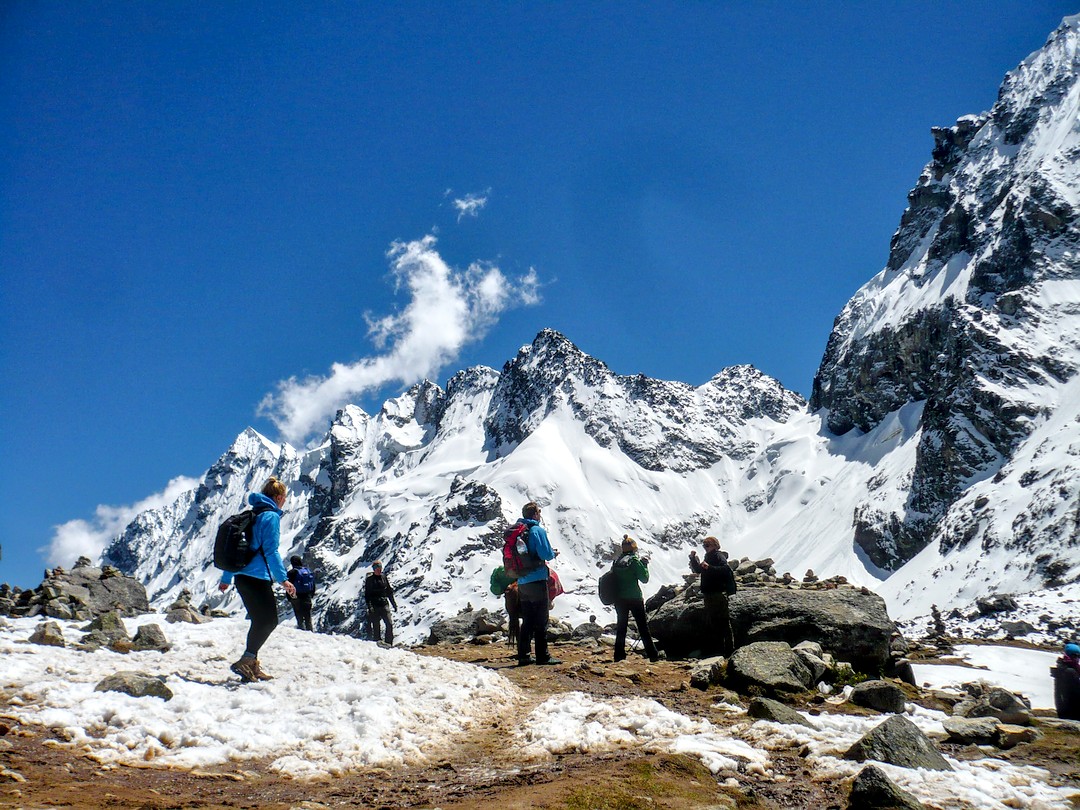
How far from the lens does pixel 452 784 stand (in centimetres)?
688

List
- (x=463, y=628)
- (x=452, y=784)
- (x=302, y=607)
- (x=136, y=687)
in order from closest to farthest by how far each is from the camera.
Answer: (x=452, y=784)
(x=136, y=687)
(x=302, y=607)
(x=463, y=628)

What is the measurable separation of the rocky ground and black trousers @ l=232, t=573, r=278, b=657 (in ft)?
9.94

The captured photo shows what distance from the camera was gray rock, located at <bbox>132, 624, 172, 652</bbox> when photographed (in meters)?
11.4

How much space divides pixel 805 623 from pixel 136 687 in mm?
12388

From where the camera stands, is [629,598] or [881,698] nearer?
[881,698]

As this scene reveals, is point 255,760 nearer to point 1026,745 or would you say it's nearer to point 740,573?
point 1026,745

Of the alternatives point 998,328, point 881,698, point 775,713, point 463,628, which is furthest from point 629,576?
point 998,328

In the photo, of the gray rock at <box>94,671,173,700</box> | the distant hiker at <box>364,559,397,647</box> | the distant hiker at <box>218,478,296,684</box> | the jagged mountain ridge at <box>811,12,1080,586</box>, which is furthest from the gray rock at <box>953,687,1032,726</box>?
the jagged mountain ridge at <box>811,12,1080,586</box>

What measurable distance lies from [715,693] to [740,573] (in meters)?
12.8

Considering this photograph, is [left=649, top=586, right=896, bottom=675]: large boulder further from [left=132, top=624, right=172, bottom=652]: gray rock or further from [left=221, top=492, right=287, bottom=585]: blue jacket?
[left=132, top=624, right=172, bottom=652]: gray rock

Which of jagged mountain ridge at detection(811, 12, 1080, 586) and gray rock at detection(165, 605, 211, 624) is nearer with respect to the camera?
gray rock at detection(165, 605, 211, 624)

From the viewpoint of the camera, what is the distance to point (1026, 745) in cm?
919

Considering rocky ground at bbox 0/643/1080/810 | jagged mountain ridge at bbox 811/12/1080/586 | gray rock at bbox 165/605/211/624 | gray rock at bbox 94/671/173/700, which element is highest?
jagged mountain ridge at bbox 811/12/1080/586

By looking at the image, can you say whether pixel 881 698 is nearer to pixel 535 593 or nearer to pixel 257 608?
pixel 535 593
